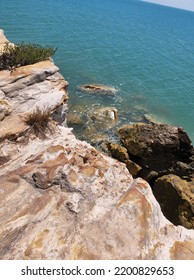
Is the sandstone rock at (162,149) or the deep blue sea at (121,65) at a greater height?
the sandstone rock at (162,149)

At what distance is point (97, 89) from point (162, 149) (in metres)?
20.2

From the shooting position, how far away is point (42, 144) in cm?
1302

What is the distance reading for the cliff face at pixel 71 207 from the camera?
8.81m

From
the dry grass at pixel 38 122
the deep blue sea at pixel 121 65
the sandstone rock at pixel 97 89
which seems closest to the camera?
the dry grass at pixel 38 122

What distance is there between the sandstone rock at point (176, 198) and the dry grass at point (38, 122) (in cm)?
928

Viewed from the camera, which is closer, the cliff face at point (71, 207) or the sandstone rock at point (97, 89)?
the cliff face at point (71, 207)

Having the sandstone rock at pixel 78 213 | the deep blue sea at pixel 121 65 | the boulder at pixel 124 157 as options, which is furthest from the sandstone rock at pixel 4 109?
the deep blue sea at pixel 121 65

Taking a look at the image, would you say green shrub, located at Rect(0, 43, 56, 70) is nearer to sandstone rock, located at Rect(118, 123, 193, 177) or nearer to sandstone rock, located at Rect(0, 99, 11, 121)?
sandstone rock, located at Rect(0, 99, 11, 121)

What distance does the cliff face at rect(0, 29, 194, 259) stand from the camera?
28.9 feet

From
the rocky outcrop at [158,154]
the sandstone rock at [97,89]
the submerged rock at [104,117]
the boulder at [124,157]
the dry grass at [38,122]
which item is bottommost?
the sandstone rock at [97,89]

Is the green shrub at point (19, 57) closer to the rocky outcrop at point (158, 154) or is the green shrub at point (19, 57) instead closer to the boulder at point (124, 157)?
the boulder at point (124, 157)

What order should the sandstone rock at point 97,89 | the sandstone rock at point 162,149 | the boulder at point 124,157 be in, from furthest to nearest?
the sandstone rock at point 97,89
the boulder at point 124,157
the sandstone rock at point 162,149

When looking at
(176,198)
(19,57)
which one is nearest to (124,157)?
(176,198)
